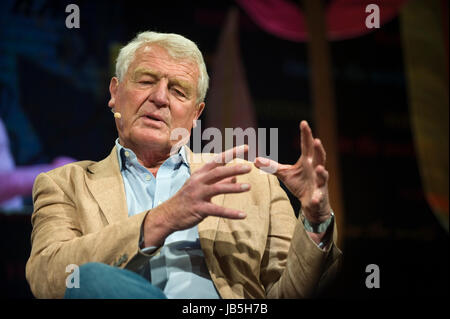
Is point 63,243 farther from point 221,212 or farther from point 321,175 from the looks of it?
point 321,175

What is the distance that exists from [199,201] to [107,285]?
0.31 meters

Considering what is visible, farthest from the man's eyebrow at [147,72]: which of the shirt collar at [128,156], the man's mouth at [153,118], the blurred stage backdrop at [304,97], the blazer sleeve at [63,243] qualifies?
the blurred stage backdrop at [304,97]

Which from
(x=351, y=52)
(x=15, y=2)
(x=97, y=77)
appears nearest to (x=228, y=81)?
Result: (x=97, y=77)

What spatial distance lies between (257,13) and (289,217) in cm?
262

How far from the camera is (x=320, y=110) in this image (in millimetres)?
3758

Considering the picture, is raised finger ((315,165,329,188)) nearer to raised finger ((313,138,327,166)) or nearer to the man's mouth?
raised finger ((313,138,327,166))

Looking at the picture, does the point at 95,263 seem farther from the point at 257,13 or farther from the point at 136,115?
the point at 257,13

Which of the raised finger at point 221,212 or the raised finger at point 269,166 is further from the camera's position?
the raised finger at point 269,166

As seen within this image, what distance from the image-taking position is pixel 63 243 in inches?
55.6

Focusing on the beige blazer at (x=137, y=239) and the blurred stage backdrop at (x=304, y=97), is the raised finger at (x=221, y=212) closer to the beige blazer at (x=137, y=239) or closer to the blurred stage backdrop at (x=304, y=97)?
the beige blazer at (x=137, y=239)

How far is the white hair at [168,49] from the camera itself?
1.76 m

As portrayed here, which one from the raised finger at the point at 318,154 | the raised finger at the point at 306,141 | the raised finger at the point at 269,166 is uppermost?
the raised finger at the point at 306,141

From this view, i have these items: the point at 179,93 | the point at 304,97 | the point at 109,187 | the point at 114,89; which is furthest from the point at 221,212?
the point at 304,97

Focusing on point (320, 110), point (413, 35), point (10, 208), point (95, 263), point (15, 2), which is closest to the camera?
point (95, 263)
